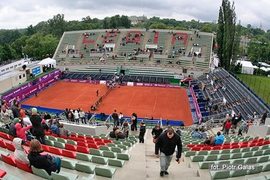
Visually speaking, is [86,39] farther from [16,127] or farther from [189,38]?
[16,127]

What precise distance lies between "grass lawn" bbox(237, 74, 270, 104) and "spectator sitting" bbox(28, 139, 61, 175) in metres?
36.1

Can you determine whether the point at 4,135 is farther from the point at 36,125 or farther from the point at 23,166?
the point at 23,166

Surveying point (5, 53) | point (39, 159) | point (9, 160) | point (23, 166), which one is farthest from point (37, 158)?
point (5, 53)

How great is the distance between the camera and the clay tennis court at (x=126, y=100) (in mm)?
35281

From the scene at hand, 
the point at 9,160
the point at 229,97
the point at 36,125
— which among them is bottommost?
the point at 229,97

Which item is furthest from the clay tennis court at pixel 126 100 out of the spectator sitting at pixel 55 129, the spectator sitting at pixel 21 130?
the spectator sitting at pixel 21 130

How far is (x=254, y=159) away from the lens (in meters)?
8.95

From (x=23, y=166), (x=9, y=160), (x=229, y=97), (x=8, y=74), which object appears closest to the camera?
(x=23, y=166)

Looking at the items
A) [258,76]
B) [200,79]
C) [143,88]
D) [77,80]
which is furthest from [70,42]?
[258,76]

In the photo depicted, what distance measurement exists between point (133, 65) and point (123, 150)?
44.6 m

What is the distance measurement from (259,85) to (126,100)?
23914 millimetres

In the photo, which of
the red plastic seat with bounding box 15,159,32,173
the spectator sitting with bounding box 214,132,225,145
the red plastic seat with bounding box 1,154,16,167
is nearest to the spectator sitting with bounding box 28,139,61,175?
the red plastic seat with bounding box 15,159,32,173

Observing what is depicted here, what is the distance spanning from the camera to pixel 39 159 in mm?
6434

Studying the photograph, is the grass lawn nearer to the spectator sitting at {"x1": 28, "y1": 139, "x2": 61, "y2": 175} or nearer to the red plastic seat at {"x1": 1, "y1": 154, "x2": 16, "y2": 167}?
the spectator sitting at {"x1": 28, "y1": 139, "x2": 61, "y2": 175}
